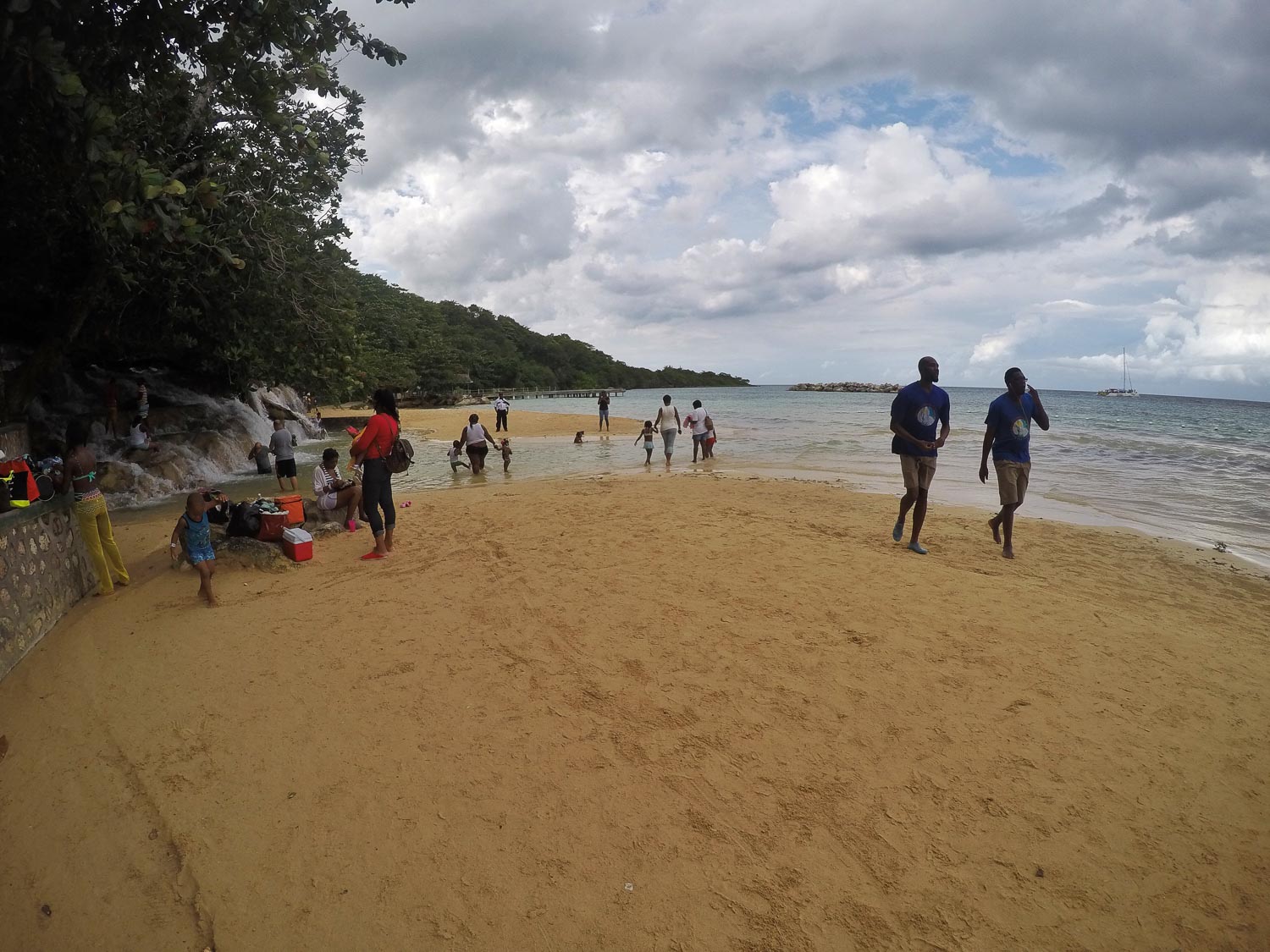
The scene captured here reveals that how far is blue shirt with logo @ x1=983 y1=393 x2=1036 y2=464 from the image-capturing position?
731cm

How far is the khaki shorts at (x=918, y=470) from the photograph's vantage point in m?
7.31

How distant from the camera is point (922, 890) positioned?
2695mm

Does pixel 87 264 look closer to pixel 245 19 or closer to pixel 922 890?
pixel 245 19

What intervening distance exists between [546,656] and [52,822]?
8.95ft

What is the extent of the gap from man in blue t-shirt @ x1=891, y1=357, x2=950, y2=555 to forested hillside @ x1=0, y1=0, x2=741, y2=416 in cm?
664

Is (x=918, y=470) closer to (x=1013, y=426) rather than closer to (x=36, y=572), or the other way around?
(x=1013, y=426)

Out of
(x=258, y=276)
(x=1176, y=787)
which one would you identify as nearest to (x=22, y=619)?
(x=1176, y=787)

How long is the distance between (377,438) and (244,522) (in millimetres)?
1717

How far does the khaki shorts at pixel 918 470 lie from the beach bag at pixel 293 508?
7153 mm

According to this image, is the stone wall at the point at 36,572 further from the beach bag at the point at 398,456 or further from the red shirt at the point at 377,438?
the beach bag at the point at 398,456

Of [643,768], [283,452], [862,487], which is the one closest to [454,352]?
[283,452]

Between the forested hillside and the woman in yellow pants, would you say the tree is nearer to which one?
the forested hillside

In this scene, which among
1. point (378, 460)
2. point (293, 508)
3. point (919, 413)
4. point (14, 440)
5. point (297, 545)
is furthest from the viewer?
point (14, 440)

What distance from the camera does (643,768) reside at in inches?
134
